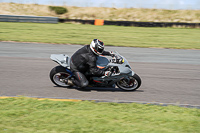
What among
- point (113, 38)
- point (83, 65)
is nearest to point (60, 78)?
point (83, 65)

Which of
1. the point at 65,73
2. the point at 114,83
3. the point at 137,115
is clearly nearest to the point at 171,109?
the point at 137,115

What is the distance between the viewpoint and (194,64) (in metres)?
12.7

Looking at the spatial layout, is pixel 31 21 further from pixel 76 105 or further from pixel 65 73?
pixel 76 105

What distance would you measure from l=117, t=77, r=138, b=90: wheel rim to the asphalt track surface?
17 centimetres

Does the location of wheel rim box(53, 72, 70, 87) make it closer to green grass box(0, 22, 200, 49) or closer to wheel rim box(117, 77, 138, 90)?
wheel rim box(117, 77, 138, 90)

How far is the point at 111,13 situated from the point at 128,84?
152 ft

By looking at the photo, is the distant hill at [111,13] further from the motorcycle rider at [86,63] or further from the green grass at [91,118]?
the green grass at [91,118]

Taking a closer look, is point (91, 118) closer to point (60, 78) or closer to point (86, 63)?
point (86, 63)

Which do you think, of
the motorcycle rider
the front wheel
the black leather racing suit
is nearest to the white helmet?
the motorcycle rider

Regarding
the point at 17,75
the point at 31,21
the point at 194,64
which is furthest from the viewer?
the point at 31,21

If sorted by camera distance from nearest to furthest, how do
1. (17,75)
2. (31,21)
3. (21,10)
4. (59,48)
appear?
(17,75), (59,48), (31,21), (21,10)

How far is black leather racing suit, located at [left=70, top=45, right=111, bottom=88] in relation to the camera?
749 centimetres

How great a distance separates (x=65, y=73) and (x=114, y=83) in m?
1.55

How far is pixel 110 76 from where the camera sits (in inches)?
303
